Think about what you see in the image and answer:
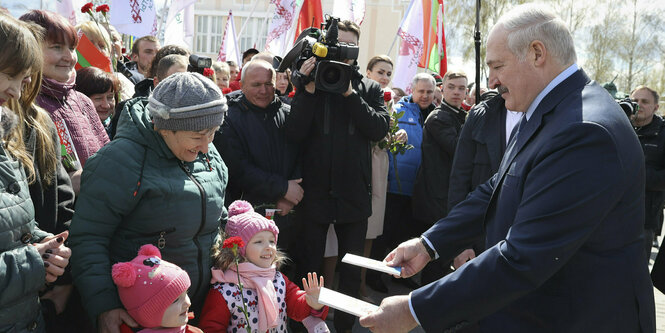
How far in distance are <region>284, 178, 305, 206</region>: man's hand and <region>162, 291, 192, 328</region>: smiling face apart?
167cm

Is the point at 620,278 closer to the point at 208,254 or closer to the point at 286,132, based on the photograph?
the point at 208,254

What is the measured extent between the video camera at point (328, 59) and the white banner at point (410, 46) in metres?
5.13

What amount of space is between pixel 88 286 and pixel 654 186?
568 cm

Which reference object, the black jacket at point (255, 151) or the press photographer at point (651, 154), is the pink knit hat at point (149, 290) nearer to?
the black jacket at point (255, 151)

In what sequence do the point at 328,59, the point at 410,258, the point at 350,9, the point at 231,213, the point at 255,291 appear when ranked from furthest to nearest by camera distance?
the point at 350,9 → the point at 328,59 → the point at 231,213 → the point at 255,291 → the point at 410,258

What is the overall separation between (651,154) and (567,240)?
5.17 metres

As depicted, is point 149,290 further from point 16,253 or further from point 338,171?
point 338,171

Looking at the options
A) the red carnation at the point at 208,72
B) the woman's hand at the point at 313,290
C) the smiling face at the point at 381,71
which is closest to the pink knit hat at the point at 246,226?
the woman's hand at the point at 313,290

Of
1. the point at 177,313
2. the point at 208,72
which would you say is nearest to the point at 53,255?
the point at 177,313

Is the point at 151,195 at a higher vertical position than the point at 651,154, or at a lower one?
higher

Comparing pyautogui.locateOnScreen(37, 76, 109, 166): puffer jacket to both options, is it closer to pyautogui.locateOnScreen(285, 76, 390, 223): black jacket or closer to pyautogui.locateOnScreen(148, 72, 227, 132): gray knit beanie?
pyautogui.locateOnScreen(148, 72, 227, 132): gray knit beanie

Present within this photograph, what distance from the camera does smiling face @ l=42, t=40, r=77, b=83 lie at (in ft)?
9.29

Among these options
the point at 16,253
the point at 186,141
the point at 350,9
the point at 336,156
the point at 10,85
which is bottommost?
the point at 336,156

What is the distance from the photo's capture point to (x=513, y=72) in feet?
6.99
